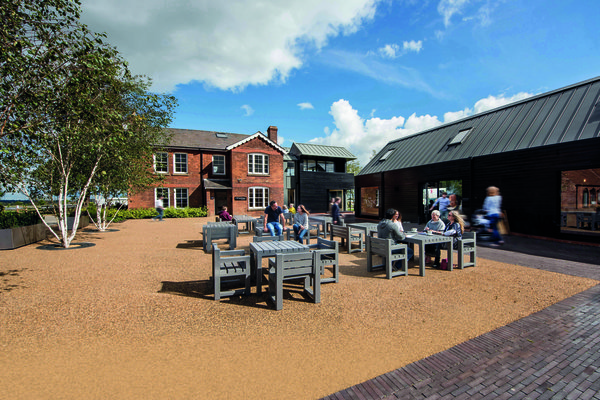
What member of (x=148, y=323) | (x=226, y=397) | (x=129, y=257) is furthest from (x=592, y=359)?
(x=129, y=257)

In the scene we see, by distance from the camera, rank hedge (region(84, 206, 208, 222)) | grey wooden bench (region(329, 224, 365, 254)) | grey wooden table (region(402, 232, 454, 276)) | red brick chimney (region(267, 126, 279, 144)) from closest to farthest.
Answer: grey wooden table (region(402, 232, 454, 276)) < grey wooden bench (region(329, 224, 365, 254)) < hedge (region(84, 206, 208, 222)) < red brick chimney (region(267, 126, 279, 144))

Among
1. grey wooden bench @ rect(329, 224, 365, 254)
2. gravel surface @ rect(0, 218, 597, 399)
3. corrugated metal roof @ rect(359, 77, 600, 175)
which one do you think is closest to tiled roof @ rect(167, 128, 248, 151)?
corrugated metal roof @ rect(359, 77, 600, 175)

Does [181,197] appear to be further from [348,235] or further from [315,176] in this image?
[348,235]

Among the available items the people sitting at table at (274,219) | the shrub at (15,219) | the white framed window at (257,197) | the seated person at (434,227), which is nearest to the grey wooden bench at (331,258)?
the seated person at (434,227)

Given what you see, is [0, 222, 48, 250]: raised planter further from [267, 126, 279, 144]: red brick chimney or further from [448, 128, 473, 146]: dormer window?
[267, 126, 279, 144]: red brick chimney

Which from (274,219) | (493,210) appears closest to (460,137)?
(493,210)

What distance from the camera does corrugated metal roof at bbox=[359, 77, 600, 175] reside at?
1087 centimetres

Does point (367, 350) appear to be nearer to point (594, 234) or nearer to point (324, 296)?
point (324, 296)

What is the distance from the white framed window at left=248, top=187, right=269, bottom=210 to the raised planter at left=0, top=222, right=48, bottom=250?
15.2 metres

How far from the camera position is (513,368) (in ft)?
9.43

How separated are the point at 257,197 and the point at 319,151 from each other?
29.5ft

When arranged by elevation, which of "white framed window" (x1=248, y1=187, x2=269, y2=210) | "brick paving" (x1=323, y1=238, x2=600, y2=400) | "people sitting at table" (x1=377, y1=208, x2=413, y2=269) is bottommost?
"brick paving" (x1=323, y1=238, x2=600, y2=400)

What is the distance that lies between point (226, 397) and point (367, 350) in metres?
1.61

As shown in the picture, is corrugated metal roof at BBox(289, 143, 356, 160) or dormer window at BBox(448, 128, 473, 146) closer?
dormer window at BBox(448, 128, 473, 146)
